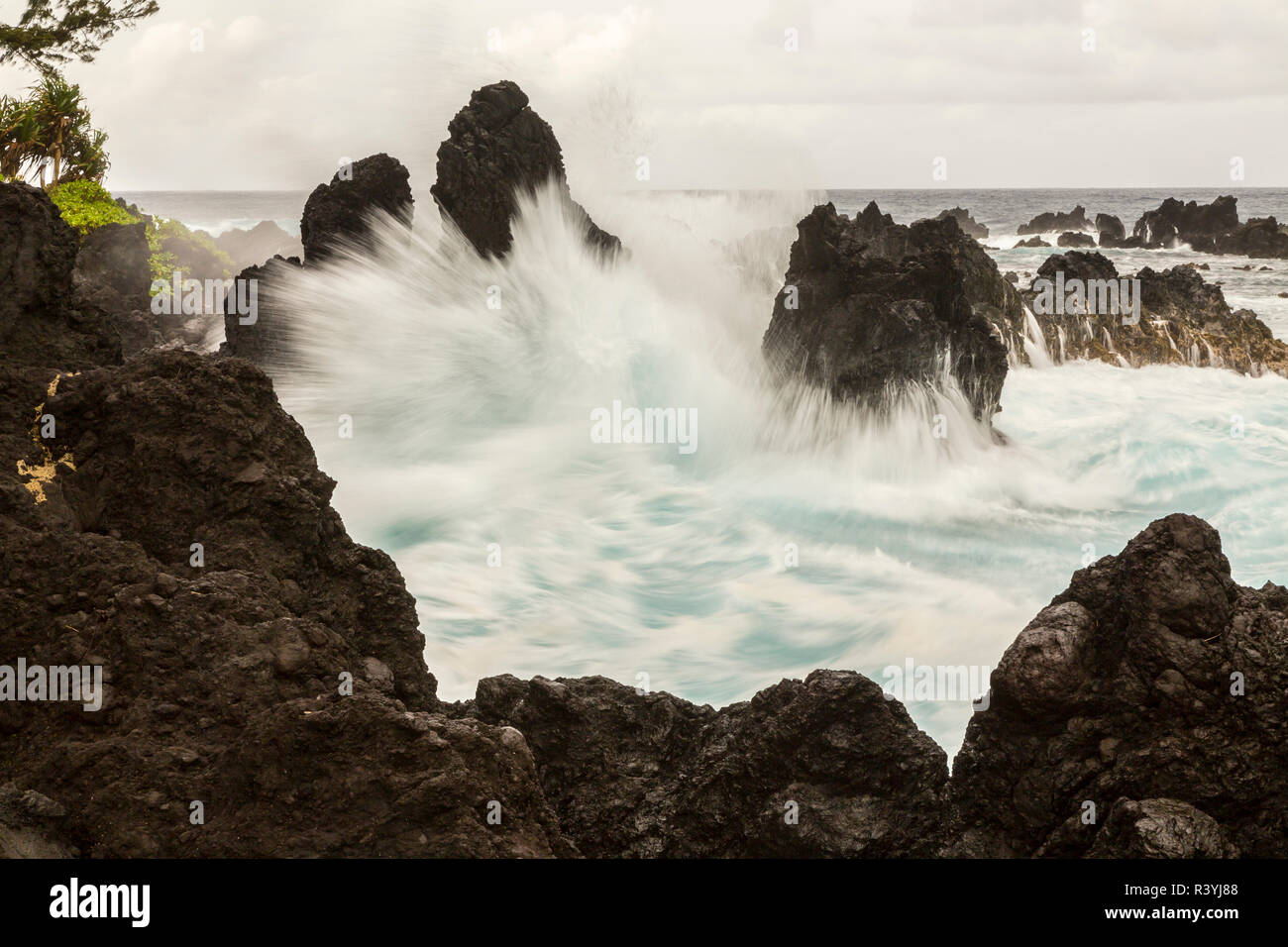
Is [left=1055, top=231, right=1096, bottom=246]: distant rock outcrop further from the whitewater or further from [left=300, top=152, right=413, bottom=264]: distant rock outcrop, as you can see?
[left=300, top=152, right=413, bottom=264]: distant rock outcrop

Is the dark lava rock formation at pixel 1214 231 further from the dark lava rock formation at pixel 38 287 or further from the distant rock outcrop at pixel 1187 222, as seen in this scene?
the dark lava rock formation at pixel 38 287

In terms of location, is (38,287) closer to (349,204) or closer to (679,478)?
(349,204)

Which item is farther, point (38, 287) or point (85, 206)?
point (85, 206)

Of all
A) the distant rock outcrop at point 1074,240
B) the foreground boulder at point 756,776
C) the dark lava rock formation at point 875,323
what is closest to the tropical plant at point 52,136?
the dark lava rock formation at point 875,323

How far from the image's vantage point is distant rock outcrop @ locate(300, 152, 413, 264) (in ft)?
47.3

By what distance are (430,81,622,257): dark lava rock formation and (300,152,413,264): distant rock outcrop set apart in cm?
90

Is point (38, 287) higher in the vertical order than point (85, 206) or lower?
lower

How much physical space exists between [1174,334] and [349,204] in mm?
16831

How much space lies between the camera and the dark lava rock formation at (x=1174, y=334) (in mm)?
22766

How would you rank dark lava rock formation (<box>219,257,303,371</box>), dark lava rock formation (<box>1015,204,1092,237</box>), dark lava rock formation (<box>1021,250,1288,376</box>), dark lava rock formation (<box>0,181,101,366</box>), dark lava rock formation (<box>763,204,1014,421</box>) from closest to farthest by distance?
dark lava rock formation (<box>0,181,101,366</box>) → dark lava rock formation (<box>219,257,303,371</box>) → dark lava rock formation (<box>763,204,1014,421</box>) → dark lava rock formation (<box>1021,250,1288,376</box>) → dark lava rock formation (<box>1015,204,1092,237</box>)

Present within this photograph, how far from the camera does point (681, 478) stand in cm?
1441

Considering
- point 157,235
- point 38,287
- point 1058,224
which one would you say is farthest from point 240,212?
point 38,287

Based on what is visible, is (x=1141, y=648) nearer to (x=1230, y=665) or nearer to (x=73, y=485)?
(x=1230, y=665)

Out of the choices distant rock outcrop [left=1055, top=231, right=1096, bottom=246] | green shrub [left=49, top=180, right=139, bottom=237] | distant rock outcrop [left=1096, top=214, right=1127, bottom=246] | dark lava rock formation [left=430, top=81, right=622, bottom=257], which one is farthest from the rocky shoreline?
distant rock outcrop [left=1096, top=214, right=1127, bottom=246]
